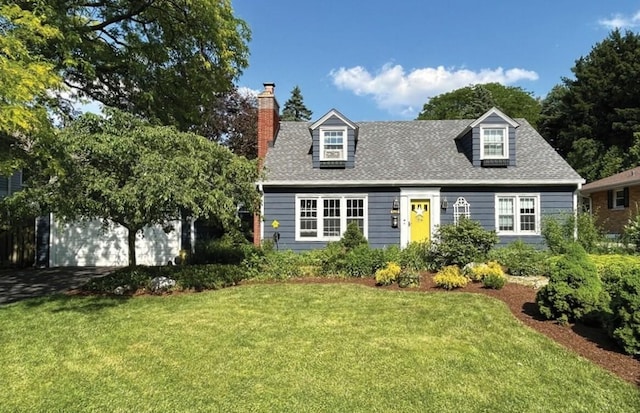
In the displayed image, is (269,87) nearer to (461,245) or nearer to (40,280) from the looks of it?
(461,245)

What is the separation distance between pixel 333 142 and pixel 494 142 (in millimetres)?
5899

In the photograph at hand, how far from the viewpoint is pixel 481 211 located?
14914 mm

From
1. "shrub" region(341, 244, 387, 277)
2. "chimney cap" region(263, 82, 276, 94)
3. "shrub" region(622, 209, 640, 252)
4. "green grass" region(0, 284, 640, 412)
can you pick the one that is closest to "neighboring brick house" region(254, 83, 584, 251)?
"shrub" region(622, 209, 640, 252)

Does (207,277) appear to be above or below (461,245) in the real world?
below

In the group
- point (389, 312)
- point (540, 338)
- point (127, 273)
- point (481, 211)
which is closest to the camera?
point (540, 338)

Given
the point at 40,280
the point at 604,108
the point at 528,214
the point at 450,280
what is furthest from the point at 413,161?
the point at 604,108

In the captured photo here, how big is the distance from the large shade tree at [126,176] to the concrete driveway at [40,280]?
2.37 meters

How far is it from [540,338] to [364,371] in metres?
2.91

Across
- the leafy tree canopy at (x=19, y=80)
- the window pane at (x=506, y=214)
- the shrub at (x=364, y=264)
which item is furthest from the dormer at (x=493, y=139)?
the leafy tree canopy at (x=19, y=80)

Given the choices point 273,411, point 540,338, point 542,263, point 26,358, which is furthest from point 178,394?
point 542,263

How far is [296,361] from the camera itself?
17.6 feet

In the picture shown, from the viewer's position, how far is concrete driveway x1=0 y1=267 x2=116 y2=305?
10.3m

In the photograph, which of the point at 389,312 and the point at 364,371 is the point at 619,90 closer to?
the point at 389,312

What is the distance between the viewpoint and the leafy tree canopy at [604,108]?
3109 cm
